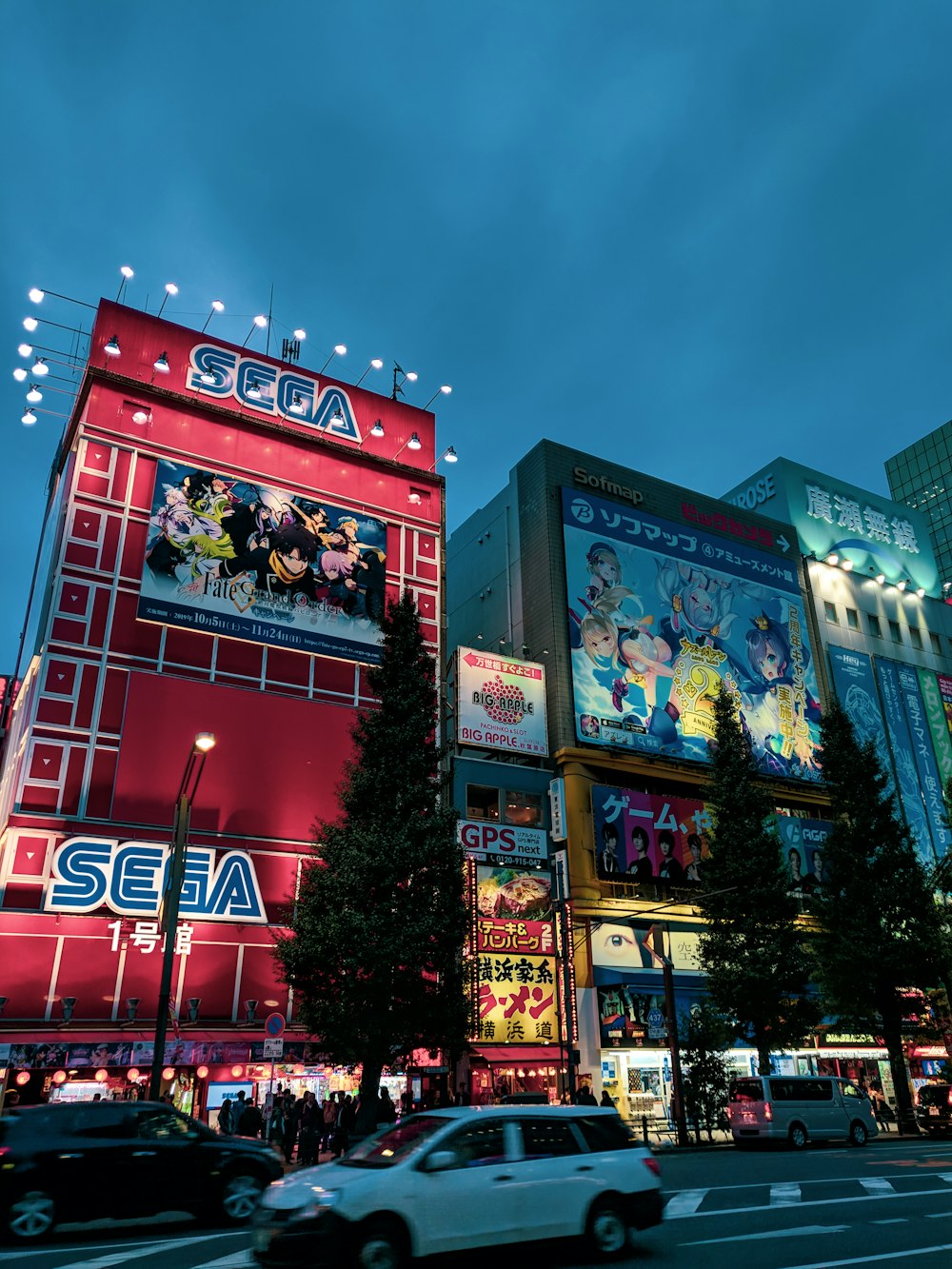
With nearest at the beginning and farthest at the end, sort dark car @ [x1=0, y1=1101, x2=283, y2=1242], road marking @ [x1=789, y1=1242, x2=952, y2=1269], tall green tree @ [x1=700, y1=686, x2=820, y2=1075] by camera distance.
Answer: road marking @ [x1=789, y1=1242, x2=952, y2=1269]
dark car @ [x1=0, y1=1101, x2=283, y2=1242]
tall green tree @ [x1=700, y1=686, x2=820, y2=1075]

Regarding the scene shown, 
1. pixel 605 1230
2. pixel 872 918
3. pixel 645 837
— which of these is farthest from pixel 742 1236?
pixel 645 837

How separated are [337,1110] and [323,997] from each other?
6432 mm

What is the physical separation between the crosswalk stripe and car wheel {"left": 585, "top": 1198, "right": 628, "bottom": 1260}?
656 centimetres

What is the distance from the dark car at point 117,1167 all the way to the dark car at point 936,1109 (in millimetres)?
23520

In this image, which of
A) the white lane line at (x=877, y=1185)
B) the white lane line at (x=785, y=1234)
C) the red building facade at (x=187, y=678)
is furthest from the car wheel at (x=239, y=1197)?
the red building facade at (x=187, y=678)

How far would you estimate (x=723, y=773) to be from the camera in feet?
113

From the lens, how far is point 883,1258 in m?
Answer: 9.19

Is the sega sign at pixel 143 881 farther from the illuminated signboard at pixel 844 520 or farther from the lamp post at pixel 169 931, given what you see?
the illuminated signboard at pixel 844 520

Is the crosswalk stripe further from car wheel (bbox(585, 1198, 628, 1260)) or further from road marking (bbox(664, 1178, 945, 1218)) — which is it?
car wheel (bbox(585, 1198, 628, 1260))

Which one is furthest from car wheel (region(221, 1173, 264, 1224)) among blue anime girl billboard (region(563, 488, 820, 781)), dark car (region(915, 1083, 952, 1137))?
blue anime girl billboard (region(563, 488, 820, 781))

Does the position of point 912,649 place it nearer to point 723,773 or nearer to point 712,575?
point 712,575

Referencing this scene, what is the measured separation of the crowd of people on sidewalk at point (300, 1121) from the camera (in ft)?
69.7

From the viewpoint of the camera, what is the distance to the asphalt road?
9.16 m

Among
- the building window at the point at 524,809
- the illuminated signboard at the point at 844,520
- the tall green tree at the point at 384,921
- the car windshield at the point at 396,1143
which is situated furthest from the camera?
the illuminated signboard at the point at 844,520
